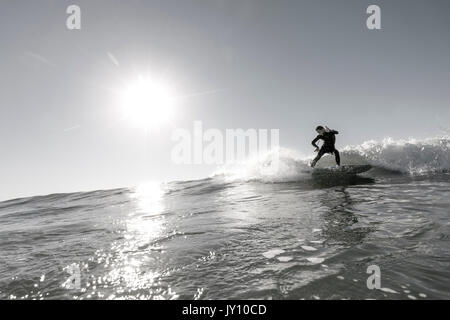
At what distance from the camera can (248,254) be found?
496cm

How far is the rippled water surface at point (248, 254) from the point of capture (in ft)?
12.2

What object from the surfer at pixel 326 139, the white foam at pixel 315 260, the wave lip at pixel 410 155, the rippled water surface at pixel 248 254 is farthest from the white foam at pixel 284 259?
the wave lip at pixel 410 155

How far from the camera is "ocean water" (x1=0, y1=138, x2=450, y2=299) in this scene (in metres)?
3.74

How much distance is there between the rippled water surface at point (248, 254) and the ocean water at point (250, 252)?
0.02m

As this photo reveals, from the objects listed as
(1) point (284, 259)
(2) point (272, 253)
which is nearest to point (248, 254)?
(2) point (272, 253)

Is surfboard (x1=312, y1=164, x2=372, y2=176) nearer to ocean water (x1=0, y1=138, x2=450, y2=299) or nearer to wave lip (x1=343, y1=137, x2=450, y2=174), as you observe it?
wave lip (x1=343, y1=137, x2=450, y2=174)

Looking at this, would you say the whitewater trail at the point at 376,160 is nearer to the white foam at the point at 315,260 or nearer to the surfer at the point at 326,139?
the surfer at the point at 326,139

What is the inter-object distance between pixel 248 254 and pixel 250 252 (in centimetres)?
11
